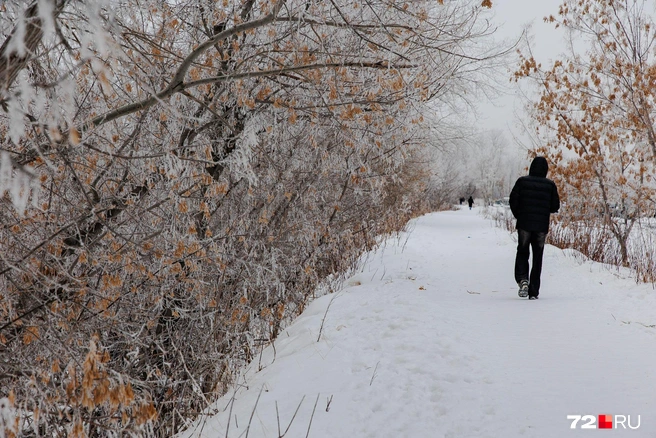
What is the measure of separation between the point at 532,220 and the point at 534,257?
47 cm

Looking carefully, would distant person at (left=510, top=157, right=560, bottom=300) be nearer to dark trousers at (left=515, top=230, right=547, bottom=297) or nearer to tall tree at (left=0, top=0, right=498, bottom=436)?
dark trousers at (left=515, top=230, right=547, bottom=297)

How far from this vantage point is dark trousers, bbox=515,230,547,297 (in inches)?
228

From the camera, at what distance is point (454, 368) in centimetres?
344

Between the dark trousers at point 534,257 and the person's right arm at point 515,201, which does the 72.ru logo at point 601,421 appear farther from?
the person's right arm at point 515,201

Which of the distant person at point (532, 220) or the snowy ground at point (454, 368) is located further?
the distant person at point (532, 220)

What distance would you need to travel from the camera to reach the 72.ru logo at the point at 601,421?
8.41ft

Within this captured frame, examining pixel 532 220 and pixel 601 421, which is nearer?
pixel 601 421

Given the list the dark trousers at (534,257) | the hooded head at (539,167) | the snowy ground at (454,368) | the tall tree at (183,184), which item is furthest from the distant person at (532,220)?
the tall tree at (183,184)

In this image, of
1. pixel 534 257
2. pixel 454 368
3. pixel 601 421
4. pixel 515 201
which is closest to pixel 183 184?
pixel 454 368

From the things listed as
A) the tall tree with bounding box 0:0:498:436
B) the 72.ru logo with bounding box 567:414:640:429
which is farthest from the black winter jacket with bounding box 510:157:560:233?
the 72.ru logo with bounding box 567:414:640:429

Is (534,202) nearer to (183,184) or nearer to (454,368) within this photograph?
(454,368)

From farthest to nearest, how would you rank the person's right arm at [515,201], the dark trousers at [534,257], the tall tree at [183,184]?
the person's right arm at [515,201] → the dark trousers at [534,257] → the tall tree at [183,184]

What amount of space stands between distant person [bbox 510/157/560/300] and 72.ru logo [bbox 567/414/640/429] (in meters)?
3.28

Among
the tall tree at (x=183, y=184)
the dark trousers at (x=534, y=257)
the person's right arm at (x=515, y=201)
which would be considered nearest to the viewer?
the tall tree at (x=183, y=184)
